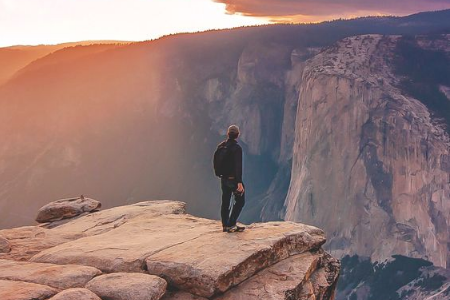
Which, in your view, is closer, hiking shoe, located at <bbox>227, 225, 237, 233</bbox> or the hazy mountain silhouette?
hiking shoe, located at <bbox>227, 225, 237, 233</bbox>

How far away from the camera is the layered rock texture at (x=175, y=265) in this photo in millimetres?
12211

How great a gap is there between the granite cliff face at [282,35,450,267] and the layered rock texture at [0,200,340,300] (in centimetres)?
7971

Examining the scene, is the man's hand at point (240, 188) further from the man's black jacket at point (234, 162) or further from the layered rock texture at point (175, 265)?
the layered rock texture at point (175, 265)

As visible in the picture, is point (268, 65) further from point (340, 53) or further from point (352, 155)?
point (352, 155)

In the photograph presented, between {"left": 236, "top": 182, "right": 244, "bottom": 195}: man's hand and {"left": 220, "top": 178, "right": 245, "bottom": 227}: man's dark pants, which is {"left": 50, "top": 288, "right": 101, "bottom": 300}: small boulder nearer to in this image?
{"left": 220, "top": 178, "right": 245, "bottom": 227}: man's dark pants

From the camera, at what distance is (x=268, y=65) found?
6068 inches

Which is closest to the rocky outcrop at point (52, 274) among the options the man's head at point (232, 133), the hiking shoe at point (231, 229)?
the hiking shoe at point (231, 229)

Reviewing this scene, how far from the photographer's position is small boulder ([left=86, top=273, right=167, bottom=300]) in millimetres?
11664

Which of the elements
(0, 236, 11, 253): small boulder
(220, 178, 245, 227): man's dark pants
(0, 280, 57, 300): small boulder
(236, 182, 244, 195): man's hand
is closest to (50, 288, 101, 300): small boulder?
(0, 280, 57, 300): small boulder

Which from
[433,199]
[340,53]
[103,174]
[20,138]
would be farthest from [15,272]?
[20,138]

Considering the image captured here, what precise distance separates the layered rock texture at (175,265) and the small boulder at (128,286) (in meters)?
0.02

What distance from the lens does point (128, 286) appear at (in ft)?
39.0

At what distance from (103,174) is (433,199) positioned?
9697cm

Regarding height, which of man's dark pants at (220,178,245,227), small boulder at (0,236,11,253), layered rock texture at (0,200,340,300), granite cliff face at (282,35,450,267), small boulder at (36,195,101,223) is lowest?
granite cliff face at (282,35,450,267)
